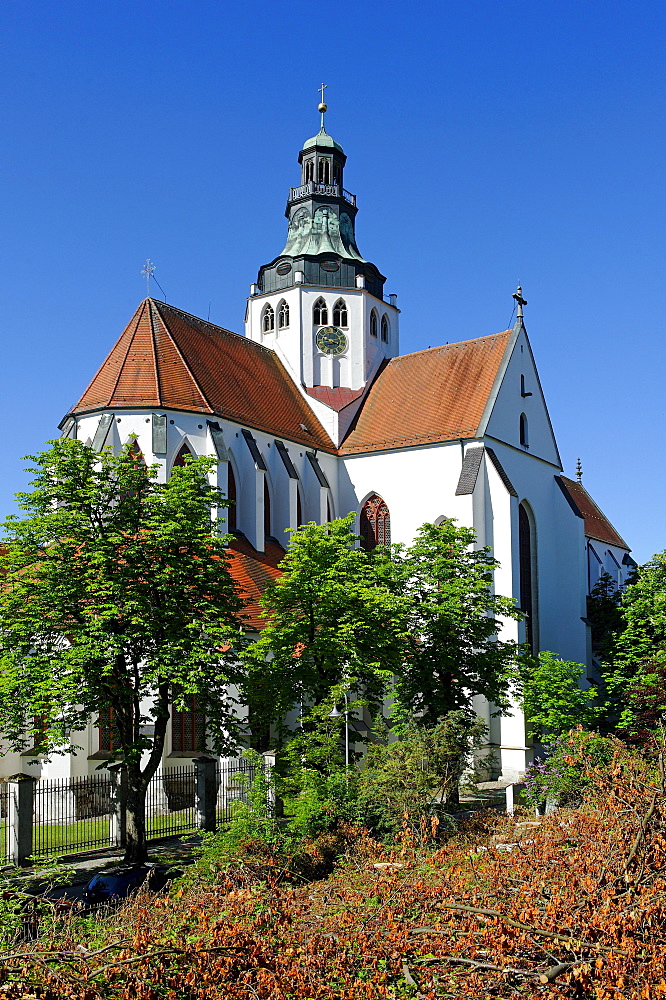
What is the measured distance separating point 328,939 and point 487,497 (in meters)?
26.2

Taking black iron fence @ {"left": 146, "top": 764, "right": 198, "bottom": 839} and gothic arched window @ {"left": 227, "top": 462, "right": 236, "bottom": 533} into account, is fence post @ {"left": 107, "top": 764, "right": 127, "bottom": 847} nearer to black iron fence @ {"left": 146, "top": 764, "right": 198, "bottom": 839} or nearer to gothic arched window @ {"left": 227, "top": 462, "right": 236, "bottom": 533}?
black iron fence @ {"left": 146, "top": 764, "right": 198, "bottom": 839}

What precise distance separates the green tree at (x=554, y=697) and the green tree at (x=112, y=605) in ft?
30.9

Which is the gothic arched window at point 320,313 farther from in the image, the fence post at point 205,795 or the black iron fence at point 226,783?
the fence post at point 205,795

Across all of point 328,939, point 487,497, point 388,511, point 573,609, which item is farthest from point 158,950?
point 573,609

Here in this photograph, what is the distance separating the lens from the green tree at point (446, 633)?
23781mm

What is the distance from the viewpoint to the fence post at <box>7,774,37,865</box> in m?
18.5

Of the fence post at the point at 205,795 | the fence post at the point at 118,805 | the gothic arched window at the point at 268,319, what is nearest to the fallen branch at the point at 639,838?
the fence post at the point at 118,805

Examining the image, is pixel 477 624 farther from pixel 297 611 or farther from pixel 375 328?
pixel 375 328

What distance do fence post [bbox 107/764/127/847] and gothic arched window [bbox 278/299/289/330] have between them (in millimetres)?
23451

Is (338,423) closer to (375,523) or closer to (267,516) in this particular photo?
(375,523)

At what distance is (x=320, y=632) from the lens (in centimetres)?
2208

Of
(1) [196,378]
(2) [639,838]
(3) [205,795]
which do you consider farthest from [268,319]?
(2) [639,838]

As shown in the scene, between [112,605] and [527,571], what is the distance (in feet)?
69.6

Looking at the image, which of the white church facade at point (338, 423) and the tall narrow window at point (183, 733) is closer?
the tall narrow window at point (183, 733)
